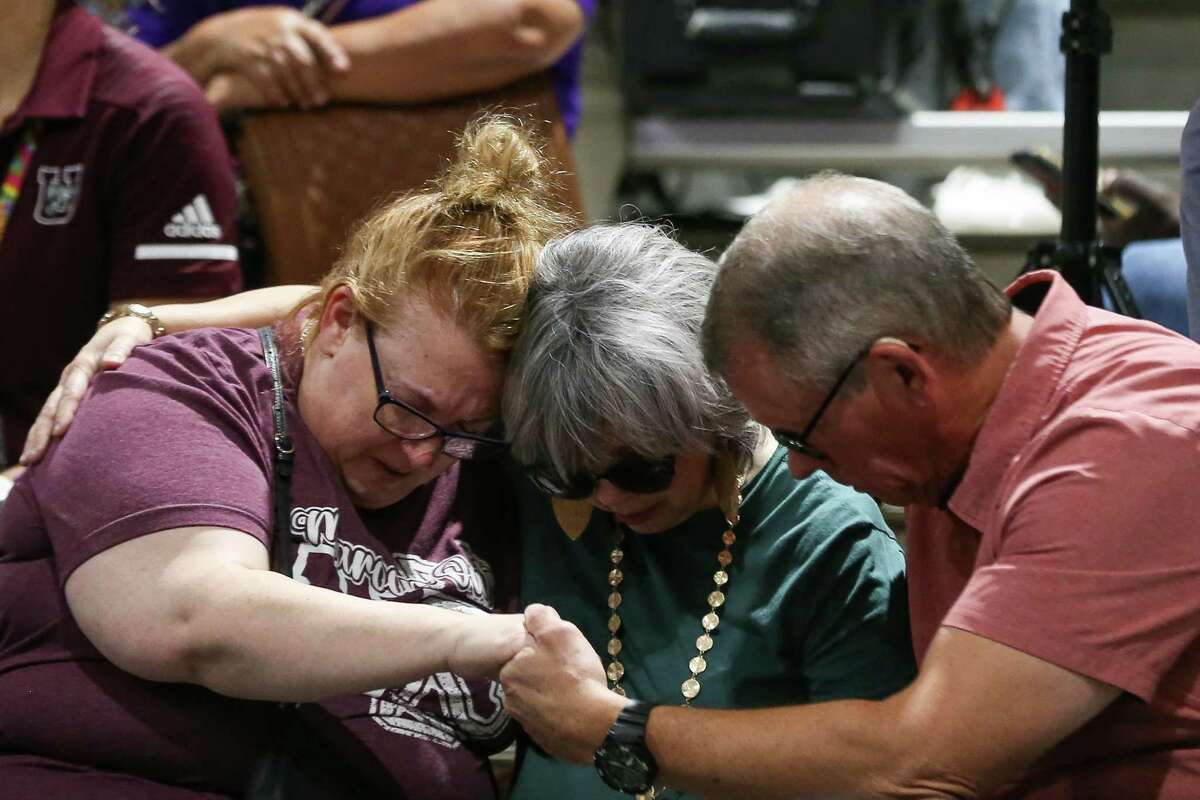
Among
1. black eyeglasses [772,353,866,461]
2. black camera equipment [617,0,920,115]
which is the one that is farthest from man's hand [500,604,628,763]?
black camera equipment [617,0,920,115]

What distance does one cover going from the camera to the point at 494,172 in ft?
6.46

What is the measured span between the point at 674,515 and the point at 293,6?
1.50 meters

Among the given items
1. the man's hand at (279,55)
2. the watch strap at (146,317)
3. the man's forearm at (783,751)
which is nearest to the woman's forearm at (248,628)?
the man's forearm at (783,751)

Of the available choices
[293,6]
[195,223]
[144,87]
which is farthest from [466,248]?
[293,6]

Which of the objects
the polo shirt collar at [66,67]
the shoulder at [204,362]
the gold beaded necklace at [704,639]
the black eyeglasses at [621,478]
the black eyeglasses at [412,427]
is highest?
the polo shirt collar at [66,67]

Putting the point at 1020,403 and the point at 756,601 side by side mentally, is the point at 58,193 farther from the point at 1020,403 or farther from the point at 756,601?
the point at 1020,403

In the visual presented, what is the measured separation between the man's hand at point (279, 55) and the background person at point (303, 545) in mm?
871

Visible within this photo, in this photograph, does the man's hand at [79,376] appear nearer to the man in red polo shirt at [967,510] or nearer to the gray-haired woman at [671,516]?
the gray-haired woman at [671,516]

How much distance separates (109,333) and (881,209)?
1.06 meters

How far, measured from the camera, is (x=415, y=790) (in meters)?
1.89

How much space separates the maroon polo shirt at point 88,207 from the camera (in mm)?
2676

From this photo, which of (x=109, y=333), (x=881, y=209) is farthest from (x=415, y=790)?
(x=881, y=209)

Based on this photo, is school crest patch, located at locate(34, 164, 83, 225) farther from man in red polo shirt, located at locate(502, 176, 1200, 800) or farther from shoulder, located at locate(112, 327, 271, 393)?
man in red polo shirt, located at locate(502, 176, 1200, 800)

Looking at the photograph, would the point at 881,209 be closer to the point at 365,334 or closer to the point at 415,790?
the point at 365,334
